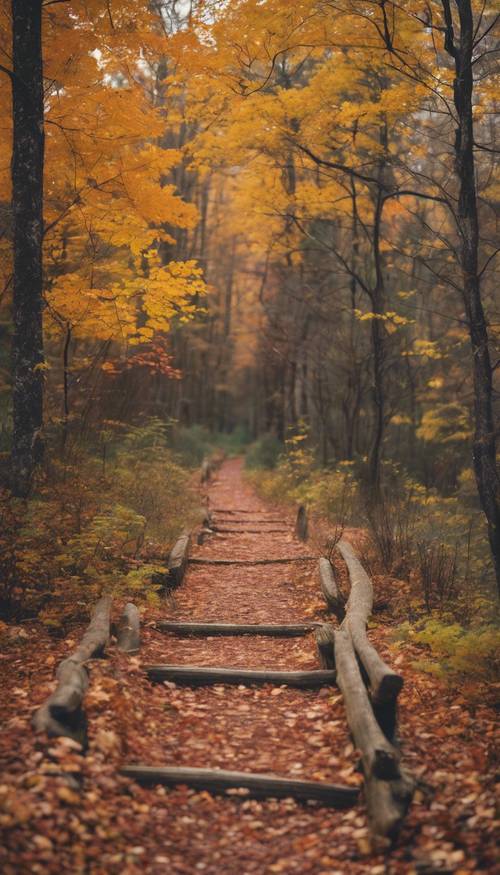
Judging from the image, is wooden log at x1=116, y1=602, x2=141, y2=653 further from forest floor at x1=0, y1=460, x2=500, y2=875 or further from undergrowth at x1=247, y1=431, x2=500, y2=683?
undergrowth at x1=247, y1=431, x2=500, y2=683

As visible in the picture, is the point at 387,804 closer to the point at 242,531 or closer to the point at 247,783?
the point at 247,783

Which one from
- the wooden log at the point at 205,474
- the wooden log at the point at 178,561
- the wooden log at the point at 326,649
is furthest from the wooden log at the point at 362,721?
the wooden log at the point at 205,474

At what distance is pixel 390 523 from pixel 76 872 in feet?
19.6

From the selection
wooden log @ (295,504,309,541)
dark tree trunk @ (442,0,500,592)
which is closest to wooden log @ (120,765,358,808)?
dark tree trunk @ (442,0,500,592)

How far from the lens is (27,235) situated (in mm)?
7621

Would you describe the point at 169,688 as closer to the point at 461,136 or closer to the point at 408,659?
the point at 408,659

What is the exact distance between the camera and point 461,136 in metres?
6.60

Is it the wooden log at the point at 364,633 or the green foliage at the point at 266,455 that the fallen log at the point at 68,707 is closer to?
the wooden log at the point at 364,633

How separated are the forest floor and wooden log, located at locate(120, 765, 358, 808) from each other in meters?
0.06

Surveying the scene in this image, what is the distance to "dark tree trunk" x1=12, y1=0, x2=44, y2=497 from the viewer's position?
24.4 feet

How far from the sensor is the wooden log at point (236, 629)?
6.30 m

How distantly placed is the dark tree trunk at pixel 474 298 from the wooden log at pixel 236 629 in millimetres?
2033

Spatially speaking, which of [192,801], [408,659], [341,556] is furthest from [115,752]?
[341,556]

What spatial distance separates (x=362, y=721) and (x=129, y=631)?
238 centimetres
